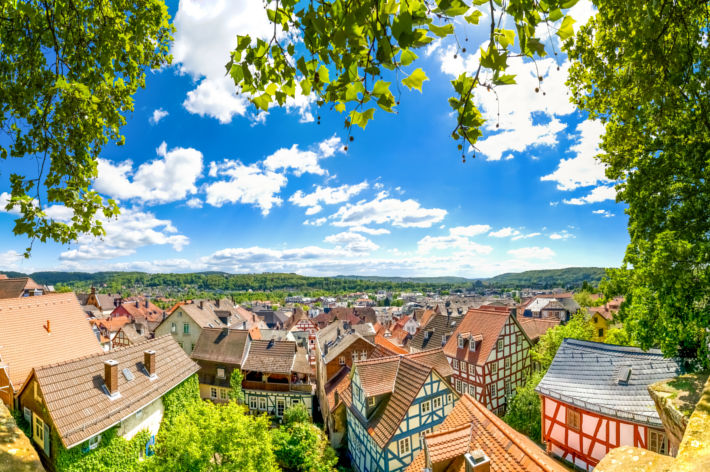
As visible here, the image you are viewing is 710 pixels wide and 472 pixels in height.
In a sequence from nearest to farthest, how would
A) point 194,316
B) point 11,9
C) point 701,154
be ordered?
point 11,9, point 701,154, point 194,316

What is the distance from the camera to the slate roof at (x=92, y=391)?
45.9 ft

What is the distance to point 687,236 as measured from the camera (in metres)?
9.91

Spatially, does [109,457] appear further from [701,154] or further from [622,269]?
[701,154]

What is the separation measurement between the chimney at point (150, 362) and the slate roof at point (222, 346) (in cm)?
792

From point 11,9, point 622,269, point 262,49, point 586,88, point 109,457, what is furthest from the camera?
point 109,457

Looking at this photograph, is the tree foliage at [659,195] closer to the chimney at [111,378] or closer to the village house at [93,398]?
the village house at [93,398]

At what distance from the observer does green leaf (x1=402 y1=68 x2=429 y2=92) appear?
2400 millimetres

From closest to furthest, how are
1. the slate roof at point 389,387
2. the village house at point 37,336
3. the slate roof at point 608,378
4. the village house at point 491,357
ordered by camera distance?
the slate roof at point 608,378 → the slate roof at point 389,387 → the village house at point 37,336 → the village house at point 491,357

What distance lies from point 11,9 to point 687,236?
15611 millimetres

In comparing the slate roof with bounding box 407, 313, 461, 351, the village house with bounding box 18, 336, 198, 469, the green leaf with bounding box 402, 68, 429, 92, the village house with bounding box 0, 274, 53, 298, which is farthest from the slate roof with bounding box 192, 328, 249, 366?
the green leaf with bounding box 402, 68, 429, 92

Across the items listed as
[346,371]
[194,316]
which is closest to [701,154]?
[346,371]

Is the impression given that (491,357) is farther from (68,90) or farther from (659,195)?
(68,90)

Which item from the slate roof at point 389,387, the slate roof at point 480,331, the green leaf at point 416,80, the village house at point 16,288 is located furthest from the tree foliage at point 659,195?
the village house at point 16,288

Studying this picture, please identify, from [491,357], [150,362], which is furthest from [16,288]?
[491,357]
